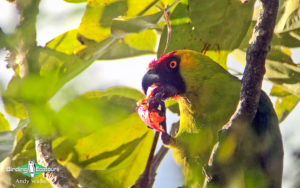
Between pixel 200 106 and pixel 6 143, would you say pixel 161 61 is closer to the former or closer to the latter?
pixel 200 106

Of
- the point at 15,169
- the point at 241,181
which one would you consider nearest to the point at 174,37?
the point at 241,181

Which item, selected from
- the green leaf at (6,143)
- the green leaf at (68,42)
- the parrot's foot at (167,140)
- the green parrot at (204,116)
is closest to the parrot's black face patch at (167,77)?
→ the green parrot at (204,116)

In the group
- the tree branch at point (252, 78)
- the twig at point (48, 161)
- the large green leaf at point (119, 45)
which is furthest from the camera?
the large green leaf at point (119, 45)

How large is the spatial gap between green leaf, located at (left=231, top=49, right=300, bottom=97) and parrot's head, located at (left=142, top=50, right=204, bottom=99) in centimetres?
26

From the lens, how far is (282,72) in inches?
47.9

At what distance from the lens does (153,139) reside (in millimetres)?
1334

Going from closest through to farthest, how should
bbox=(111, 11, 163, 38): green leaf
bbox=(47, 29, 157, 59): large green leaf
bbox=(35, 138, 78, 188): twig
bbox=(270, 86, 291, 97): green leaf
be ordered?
bbox=(111, 11, 163, 38): green leaf
bbox=(35, 138, 78, 188): twig
bbox=(47, 29, 157, 59): large green leaf
bbox=(270, 86, 291, 97): green leaf

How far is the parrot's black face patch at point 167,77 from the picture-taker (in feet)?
4.19

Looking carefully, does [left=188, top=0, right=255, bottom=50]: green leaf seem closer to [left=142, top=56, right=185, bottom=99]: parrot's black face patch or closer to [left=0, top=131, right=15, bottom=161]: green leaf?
[left=142, top=56, right=185, bottom=99]: parrot's black face patch

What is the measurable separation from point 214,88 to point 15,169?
2.45 ft

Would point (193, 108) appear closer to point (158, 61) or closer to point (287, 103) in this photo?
point (158, 61)

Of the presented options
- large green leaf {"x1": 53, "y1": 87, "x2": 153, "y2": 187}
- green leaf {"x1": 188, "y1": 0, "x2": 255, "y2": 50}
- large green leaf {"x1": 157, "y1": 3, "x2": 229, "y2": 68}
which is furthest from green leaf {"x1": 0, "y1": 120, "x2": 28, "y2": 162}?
green leaf {"x1": 188, "y1": 0, "x2": 255, "y2": 50}

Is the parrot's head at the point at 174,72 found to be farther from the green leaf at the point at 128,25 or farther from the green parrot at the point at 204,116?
the green leaf at the point at 128,25

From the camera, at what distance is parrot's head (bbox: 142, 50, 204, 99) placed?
1287mm
